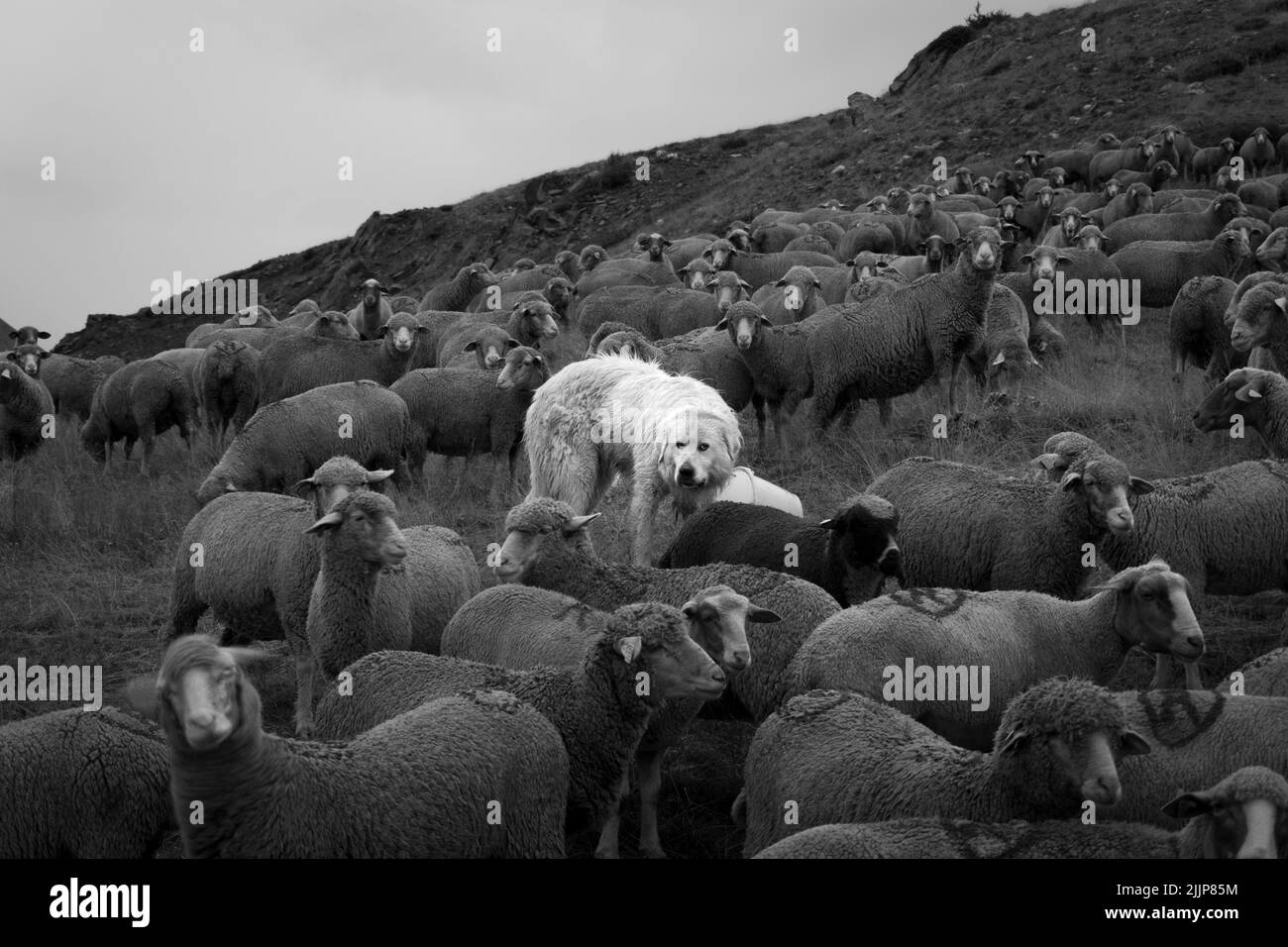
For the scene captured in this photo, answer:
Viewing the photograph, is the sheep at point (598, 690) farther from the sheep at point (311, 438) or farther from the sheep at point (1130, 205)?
the sheep at point (1130, 205)

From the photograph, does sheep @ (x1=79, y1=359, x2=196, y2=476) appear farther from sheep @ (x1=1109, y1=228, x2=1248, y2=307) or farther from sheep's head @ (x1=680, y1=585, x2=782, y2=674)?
sheep @ (x1=1109, y1=228, x2=1248, y2=307)

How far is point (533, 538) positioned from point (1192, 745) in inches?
157

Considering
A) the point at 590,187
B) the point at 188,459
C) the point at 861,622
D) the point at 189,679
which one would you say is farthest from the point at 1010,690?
the point at 590,187

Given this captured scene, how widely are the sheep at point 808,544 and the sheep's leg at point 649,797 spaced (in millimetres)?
2011

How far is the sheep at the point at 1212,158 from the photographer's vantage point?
30.2 meters

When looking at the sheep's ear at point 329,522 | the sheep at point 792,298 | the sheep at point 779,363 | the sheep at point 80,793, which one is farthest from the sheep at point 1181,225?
the sheep at point 80,793

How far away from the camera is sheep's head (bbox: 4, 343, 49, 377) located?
17392 millimetres

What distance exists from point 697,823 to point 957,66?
4541cm

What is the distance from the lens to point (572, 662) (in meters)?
7.14

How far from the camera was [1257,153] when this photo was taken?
3012 cm

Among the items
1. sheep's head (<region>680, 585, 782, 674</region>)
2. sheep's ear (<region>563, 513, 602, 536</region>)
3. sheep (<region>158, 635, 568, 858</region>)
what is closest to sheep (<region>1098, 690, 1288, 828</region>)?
sheep's head (<region>680, 585, 782, 674</region>)

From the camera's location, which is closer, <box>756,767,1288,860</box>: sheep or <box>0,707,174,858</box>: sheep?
<box>756,767,1288,860</box>: sheep

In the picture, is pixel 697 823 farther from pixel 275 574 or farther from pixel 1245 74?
pixel 1245 74

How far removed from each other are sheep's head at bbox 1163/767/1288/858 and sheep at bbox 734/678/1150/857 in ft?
1.88
